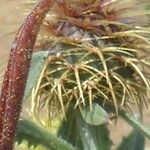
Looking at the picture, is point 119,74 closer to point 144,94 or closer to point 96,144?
point 144,94

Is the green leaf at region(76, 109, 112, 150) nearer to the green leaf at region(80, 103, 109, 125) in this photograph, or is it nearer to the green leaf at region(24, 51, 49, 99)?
the green leaf at region(80, 103, 109, 125)

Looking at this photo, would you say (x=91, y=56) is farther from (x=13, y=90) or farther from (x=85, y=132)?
(x=13, y=90)

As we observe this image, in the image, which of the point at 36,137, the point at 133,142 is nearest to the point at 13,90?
the point at 36,137

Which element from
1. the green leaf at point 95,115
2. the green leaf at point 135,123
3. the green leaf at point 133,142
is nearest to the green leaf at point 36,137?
the green leaf at point 95,115

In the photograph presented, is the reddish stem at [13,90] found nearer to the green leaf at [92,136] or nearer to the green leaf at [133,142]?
the green leaf at [92,136]

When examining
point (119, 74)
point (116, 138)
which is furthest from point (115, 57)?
point (116, 138)
